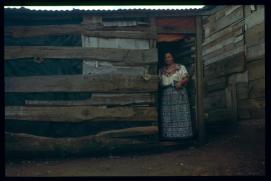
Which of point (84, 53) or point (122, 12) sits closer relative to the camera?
point (84, 53)

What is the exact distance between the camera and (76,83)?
889 centimetres

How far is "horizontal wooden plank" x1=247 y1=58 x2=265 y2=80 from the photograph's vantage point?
30.0 feet

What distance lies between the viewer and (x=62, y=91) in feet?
29.0

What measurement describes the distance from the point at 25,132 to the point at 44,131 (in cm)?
45

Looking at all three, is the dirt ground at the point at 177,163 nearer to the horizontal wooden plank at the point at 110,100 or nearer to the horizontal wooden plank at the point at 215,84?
the horizontal wooden plank at the point at 110,100

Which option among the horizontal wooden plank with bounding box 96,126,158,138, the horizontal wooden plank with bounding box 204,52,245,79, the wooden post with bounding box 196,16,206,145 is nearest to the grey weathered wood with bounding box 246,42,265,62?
the horizontal wooden plank with bounding box 204,52,245,79

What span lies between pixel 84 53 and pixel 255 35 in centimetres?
445

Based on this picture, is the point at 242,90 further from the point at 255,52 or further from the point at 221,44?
the point at 221,44

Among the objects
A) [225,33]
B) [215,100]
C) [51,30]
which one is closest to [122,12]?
[51,30]

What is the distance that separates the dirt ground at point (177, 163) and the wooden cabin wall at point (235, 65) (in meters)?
0.83

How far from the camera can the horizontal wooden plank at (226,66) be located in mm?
10141

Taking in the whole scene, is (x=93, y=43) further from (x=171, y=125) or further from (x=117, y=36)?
(x=171, y=125)

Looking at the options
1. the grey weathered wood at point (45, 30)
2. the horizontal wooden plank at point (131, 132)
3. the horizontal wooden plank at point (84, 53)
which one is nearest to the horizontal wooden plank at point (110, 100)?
the horizontal wooden plank at point (131, 132)
